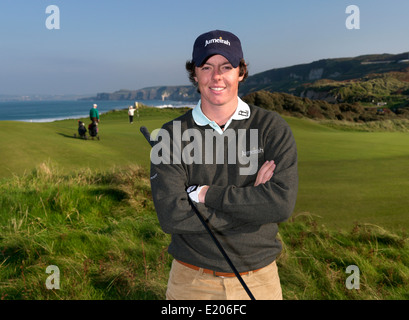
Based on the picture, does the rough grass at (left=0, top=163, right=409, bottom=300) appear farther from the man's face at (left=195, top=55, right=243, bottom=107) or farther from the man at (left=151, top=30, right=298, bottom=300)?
the man's face at (left=195, top=55, right=243, bottom=107)

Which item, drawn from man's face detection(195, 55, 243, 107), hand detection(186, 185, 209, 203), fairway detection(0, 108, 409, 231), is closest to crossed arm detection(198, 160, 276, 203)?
hand detection(186, 185, 209, 203)

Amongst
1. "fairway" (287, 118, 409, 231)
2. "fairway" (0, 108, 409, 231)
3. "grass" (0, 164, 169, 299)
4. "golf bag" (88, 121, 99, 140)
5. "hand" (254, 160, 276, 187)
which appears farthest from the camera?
"golf bag" (88, 121, 99, 140)

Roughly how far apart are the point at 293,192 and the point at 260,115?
1.99 ft

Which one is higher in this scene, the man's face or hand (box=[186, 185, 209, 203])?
the man's face

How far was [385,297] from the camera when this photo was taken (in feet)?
10.4

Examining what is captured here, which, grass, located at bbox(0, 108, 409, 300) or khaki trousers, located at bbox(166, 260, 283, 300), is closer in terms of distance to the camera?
khaki trousers, located at bbox(166, 260, 283, 300)

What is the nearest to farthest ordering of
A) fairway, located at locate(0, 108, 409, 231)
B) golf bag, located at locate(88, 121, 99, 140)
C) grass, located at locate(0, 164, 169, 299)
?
grass, located at locate(0, 164, 169, 299), fairway, located at locate(0, 108, 409, 231), golf bag, located at locate(88, 121, 99, 140)

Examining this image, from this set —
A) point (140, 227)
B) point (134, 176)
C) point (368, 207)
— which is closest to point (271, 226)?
point (140, 227)

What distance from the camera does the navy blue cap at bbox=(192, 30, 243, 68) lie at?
→ 6.96ft

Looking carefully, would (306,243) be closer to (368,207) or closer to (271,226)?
(368,207)

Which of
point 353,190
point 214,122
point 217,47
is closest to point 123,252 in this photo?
point 214,122

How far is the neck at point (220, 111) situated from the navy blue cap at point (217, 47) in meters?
0.27

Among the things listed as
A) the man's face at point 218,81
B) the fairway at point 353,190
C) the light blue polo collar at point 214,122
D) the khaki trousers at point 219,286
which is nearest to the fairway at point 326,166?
the fairway at point 353,190

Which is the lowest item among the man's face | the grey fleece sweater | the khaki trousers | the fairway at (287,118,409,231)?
the fairway at (287,118,409,231)
